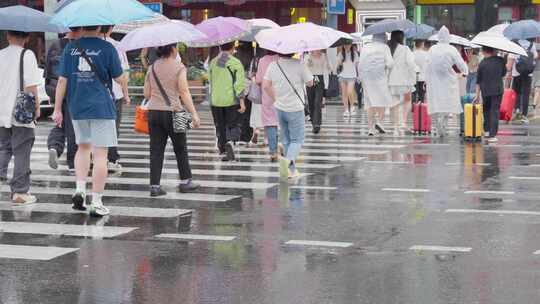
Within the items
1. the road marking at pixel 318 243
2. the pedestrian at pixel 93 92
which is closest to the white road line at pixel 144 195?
the pedestrian at pixel 93 92

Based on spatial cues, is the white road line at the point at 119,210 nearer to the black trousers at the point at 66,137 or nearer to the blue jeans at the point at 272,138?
the black trousers at the point at 66,137

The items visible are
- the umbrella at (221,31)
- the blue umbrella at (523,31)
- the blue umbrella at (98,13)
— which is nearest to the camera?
the blue umbrella at (98,13)

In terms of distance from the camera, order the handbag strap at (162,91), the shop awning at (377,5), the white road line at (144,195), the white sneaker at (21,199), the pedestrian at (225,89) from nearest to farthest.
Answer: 1. the white sneaker at (21,199)
2. the white road line at (144,195)
3. the handbag strap at (162,91)
4. the pedestrian at (225,89)
5. the shop awning at (377,5)

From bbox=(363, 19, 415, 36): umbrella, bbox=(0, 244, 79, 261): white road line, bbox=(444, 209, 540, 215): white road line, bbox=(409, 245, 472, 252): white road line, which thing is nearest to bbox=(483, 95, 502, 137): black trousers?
bbox=(363, 19, 415, 36): umbrella

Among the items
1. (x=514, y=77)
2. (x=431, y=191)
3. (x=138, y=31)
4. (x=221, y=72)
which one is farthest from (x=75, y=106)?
(x=514, y=77)

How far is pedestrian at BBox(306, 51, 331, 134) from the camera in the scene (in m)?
22.1

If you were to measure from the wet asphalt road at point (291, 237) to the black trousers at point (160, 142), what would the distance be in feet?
0.97

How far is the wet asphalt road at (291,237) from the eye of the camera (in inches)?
299

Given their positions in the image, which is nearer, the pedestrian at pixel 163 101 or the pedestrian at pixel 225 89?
the pedestrian at pixel 163 101

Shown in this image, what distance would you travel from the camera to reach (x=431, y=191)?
41.8 feet

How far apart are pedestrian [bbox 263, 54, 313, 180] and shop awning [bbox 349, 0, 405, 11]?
2828 centimetres

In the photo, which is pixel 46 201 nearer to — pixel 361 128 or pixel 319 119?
pixel 319 119

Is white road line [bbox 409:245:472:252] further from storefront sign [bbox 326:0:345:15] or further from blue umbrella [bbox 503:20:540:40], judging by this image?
storefront sign [bbox 326:0:345:15]

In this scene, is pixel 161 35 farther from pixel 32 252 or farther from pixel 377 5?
pixel 377 5
